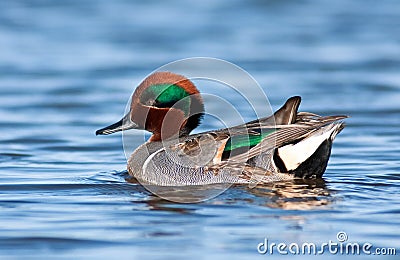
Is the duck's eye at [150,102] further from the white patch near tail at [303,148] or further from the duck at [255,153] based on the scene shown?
the white patch near tail at [303,148]

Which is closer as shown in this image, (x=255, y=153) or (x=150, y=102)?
(x=255, y=153)

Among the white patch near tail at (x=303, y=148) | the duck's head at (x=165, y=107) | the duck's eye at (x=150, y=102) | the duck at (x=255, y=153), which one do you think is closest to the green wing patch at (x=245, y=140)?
the duck at (x=255, y=153)

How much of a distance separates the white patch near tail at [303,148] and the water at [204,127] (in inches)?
8.2

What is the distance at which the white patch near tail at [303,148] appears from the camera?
7672 millimetres

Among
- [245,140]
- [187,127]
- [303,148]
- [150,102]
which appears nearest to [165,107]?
[150,102]

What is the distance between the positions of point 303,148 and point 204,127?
401 centimetres

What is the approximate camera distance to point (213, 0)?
70.1 feet

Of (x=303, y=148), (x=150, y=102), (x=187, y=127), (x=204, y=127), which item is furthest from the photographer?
(x=204, y=127)

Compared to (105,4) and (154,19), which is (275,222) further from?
(105,4)

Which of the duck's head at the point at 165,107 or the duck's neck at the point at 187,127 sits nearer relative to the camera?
the duck's head at the point at 165,107

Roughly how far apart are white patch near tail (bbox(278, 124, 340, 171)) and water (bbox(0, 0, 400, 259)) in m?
0.21

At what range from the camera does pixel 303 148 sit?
7.70 m

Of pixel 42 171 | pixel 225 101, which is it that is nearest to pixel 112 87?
pixel 225 101

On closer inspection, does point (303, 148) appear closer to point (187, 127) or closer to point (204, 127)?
point (187, 127)
